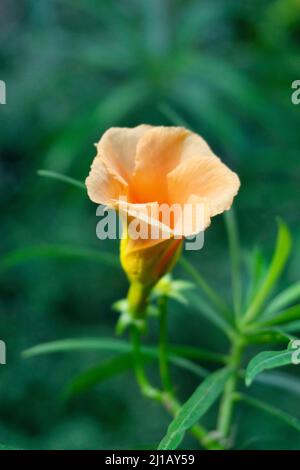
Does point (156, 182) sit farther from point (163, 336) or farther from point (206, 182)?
point (163, 336)

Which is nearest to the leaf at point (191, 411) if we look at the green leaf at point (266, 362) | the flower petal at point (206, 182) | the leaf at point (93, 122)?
the green leaf at point (266, 362)

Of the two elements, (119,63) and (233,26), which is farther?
(233,26)

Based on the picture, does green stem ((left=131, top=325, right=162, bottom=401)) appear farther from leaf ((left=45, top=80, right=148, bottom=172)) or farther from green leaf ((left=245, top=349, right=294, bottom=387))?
leaf ((left=45, top=80, right=148, bottom=172))

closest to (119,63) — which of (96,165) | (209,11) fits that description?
(209,11)

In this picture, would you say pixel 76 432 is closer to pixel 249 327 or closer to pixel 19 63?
pixel 249 327

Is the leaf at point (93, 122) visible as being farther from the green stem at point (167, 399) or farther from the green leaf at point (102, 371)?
the green stem at point (167, 399)

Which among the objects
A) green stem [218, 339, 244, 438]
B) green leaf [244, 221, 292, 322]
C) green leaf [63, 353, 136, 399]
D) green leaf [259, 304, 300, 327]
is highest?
green leaf [244, 221, 292, 322]

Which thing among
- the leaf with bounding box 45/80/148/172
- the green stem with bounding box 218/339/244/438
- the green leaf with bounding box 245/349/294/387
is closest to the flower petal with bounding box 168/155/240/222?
the green leaf with bounding box 245/349/294/387

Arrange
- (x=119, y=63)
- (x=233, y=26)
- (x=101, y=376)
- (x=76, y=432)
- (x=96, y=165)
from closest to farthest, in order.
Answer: (x=96, y=165) → (x=101, y=376) → (x=76, y=432) → (x=119, y=63) → (x=233, y=26)
